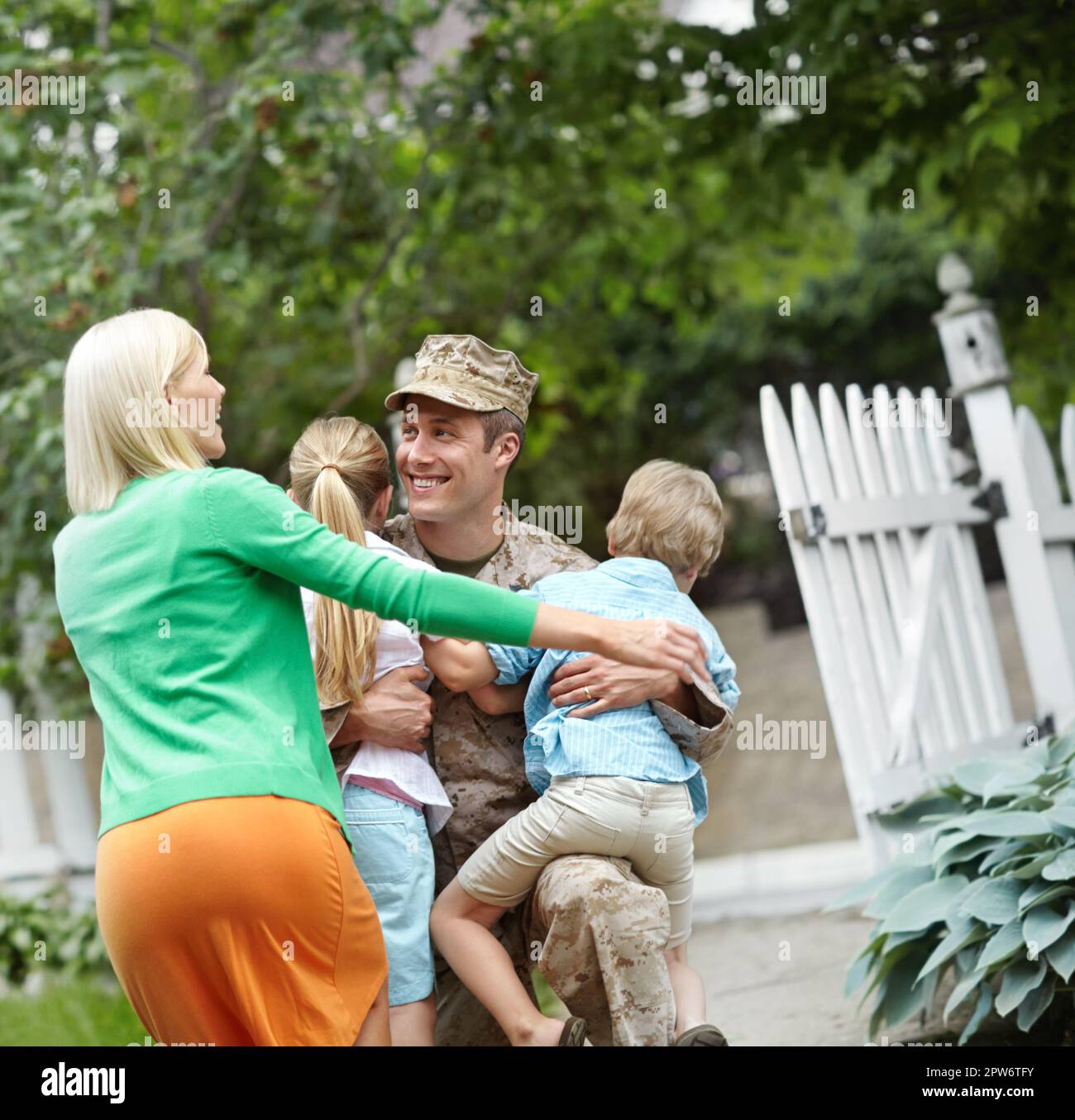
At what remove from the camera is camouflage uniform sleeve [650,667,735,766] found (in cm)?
276

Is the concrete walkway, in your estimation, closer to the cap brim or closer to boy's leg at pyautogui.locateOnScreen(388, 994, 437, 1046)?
boy's leg at pyautogui.locateOnScreen(388, 994, 437, 1046)

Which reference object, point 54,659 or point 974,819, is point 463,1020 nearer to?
point 974,819

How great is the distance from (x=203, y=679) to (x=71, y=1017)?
356 centimetres

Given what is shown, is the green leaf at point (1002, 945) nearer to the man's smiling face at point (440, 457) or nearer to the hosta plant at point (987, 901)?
the hosta plant at point (987, 901)

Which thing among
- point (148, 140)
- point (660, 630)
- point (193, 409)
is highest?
point (148, 140)

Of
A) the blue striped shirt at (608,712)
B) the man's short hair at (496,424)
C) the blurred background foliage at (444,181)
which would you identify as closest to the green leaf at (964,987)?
the blue striped shirt at (608,712)

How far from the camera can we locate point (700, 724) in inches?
111

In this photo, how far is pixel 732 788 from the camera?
9195mm

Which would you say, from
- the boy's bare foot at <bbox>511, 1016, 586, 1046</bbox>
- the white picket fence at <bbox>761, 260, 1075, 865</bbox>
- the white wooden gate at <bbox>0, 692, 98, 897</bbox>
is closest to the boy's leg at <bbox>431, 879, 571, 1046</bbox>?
the boy's bare foot at <bbox>511, 1016, 586, 1046</bbox>

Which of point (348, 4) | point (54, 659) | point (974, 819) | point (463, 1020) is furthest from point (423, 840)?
point (348, 4)

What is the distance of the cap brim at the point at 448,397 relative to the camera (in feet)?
9.39

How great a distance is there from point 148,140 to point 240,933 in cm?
415

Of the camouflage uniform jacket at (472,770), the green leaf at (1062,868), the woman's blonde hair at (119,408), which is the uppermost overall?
the woman's blonde hair at (119,408)

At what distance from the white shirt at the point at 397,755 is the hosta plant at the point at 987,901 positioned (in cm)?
131
